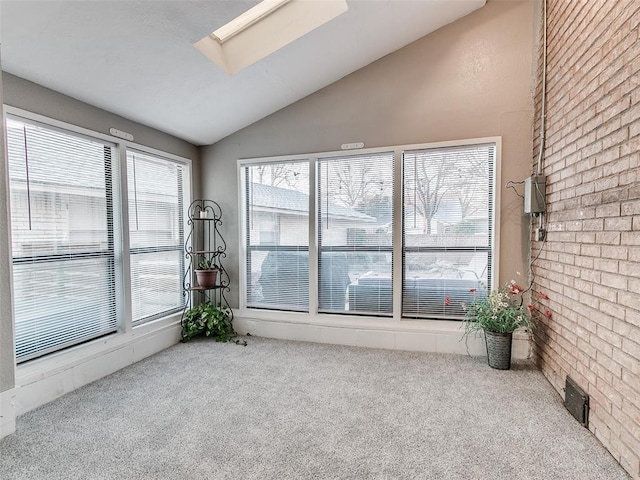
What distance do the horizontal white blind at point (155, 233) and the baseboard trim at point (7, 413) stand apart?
1198 mm

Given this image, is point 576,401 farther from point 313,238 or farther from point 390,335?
point 313,238

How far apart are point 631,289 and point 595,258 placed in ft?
1.23

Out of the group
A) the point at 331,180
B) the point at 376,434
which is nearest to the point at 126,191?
the point at 331,180

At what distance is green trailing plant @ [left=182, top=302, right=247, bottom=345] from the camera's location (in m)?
3.68

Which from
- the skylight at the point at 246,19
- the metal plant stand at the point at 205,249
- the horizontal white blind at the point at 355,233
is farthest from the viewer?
the metal plant stand at the point at 205,249

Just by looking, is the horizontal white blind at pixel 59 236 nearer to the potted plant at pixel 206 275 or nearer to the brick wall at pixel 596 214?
the potted plant at pixel 206 275

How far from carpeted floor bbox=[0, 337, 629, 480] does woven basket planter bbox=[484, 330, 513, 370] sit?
89 mm

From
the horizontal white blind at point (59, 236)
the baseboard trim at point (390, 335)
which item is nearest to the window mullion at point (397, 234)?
the baseboard trim at point (390, 335)

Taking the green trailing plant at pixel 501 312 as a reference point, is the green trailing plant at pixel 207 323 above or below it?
below

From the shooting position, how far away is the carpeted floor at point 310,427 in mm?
1662

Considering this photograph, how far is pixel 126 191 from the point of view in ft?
10.1

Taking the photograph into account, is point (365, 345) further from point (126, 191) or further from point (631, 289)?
point (126, 191)

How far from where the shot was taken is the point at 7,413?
1990 mm

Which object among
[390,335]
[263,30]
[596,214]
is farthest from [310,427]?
[263,30]
